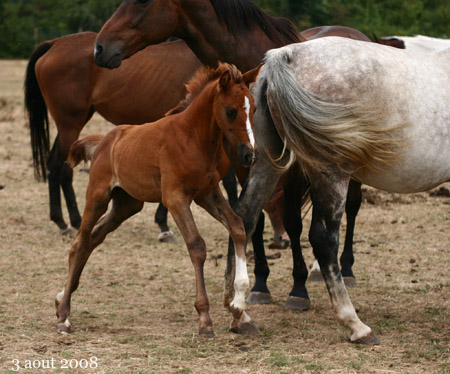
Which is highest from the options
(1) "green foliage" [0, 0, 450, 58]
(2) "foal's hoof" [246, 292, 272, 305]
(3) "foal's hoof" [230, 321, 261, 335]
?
(3) "foal's hoof" [230, 321, 261, 335]

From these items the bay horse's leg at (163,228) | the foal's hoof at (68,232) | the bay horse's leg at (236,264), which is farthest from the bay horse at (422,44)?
the bay horse's leg at (236,264)

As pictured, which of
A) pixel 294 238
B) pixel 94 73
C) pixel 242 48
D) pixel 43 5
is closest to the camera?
pixel 242 48

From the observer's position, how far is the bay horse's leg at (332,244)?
13.1ft

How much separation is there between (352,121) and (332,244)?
2.39ft

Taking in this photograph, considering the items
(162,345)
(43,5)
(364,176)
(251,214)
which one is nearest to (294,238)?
(251,214)

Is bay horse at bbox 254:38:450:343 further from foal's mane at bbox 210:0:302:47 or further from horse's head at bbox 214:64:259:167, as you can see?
foal's mane at bbox 210:0:302:47

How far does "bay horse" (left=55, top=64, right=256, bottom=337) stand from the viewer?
152 inches

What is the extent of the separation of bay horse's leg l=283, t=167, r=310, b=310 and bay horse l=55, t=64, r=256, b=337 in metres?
0.86

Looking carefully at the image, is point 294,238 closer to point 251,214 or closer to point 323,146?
point 251,214

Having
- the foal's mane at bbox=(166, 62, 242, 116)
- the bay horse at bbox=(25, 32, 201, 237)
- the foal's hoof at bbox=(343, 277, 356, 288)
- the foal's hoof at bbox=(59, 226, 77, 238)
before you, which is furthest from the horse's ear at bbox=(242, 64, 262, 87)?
the foal's hoof at bbox=(59, 226, 77, 238)

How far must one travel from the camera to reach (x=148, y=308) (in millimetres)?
4953

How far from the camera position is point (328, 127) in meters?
3.82

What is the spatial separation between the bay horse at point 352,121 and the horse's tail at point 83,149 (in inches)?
51.3

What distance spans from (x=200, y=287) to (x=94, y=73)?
4120 mm
